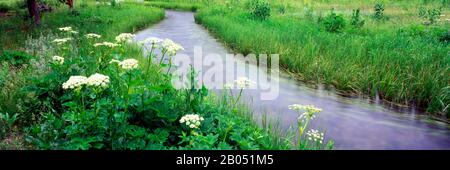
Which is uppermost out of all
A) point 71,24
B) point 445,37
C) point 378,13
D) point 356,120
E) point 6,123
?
point 378,13

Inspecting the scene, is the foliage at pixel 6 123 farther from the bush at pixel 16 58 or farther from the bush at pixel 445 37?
the bush at pixel 445 37

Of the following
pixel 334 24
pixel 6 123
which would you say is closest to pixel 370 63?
pixel 334 24

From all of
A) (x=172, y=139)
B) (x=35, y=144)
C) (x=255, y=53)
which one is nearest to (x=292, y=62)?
(x=255, y=53)

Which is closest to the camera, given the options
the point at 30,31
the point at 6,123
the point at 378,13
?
the point at 6,123

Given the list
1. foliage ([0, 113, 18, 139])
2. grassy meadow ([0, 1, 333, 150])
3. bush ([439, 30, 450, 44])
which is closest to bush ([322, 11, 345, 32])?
bush ([439, 30, 450, 44])

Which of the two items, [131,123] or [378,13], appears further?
[378,13]

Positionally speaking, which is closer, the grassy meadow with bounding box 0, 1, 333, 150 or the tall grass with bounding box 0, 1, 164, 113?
the grassy meadow with bounding box 0, 1, 333, 150

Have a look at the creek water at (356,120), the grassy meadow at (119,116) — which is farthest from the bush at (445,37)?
the grassy meadow at (119,116)

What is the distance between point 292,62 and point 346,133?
3.81m

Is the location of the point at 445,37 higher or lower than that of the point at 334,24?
lower

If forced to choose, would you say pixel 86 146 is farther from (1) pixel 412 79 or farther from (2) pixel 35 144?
(1) pixel 412 79

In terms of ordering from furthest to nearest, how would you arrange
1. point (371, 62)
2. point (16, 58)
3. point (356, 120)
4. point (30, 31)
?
point (30, 31) → point (371, 62) → point (16, 58) → point (356, 120)

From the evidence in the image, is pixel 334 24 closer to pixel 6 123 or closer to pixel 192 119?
pixel 192 119

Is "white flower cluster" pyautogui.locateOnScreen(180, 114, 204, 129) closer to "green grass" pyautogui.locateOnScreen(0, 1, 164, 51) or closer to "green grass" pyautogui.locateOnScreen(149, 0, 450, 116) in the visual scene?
"green grass" pyautogui.locateOnScreen(149, 0, 450, 116)
